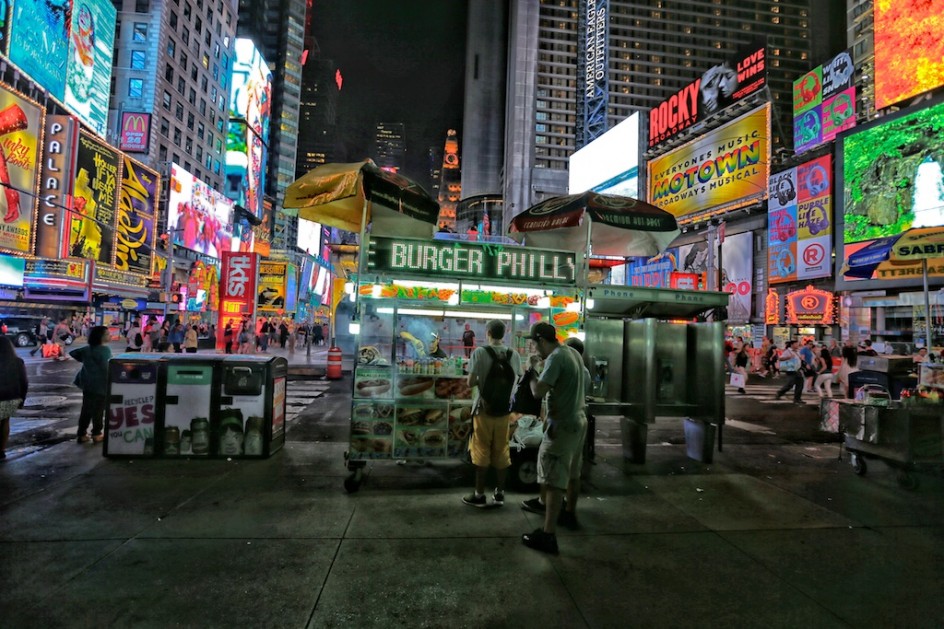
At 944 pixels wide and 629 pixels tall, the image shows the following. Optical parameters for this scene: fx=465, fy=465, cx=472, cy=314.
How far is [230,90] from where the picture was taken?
6756 cm

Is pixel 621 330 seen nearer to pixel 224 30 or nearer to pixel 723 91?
pixel 723 91

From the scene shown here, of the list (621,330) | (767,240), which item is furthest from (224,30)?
Answer: (621,330)

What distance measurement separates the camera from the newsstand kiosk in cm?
626

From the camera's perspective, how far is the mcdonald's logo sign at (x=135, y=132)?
43656mm

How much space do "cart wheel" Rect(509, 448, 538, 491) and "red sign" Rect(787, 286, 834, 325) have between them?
32565 millimetres

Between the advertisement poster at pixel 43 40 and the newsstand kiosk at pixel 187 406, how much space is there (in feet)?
106

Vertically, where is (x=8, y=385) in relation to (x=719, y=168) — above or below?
below

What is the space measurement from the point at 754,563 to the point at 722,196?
3921 cm

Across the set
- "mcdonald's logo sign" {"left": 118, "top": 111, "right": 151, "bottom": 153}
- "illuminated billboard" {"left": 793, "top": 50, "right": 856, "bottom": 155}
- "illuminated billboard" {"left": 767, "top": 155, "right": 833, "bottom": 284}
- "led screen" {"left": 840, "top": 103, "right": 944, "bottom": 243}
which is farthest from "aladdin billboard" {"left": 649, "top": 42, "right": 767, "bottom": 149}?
"mcdonald's logo sign" {"left": 118, "top": 111, "right": 151, "bottom": 153}

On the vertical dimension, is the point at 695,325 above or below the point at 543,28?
below

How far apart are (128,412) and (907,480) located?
398 inches

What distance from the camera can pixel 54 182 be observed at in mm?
27172

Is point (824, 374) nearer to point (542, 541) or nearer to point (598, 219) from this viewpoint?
point (598, 219)

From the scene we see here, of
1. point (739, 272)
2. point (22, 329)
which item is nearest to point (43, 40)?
point (22, 329)
